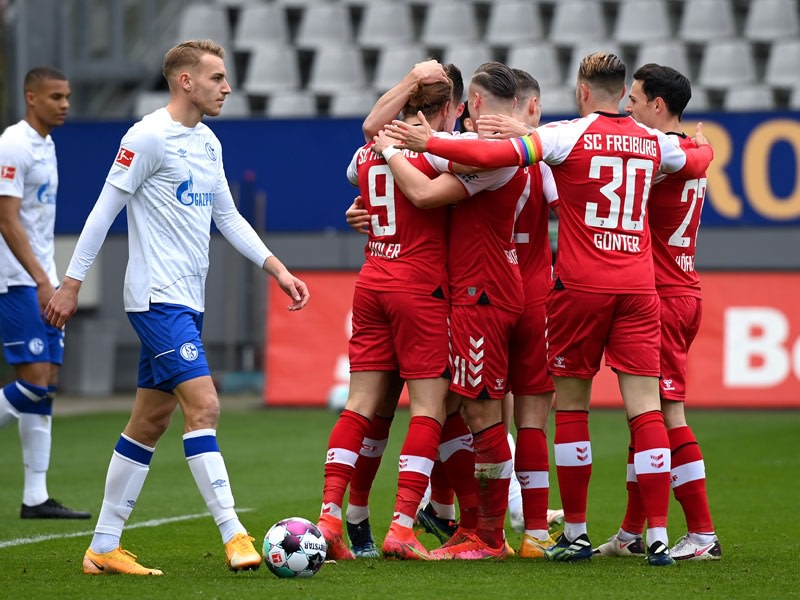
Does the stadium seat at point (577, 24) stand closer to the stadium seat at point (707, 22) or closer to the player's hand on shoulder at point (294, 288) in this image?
the stadium seat at point (707, 22)

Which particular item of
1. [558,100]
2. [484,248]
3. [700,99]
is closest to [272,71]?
[558,100]

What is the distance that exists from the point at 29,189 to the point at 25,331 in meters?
0.82

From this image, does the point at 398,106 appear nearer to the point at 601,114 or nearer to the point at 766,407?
the point at 601,114

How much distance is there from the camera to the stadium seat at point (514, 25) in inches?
813

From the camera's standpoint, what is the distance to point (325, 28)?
21078 millimetres

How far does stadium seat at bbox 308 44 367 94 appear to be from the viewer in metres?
20.5

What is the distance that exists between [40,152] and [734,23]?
1534 cm

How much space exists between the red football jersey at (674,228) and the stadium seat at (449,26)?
15.1m

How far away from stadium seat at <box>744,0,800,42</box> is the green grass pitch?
9266 mm

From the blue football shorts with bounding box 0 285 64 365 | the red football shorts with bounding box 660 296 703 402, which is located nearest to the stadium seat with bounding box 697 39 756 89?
the blue football shorts with bounding box 0 285 64 365

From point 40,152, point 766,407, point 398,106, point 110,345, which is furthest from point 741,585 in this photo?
point 110,345

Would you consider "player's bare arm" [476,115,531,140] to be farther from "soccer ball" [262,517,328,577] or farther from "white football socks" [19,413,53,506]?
"white football socks" [19,413,53,506]

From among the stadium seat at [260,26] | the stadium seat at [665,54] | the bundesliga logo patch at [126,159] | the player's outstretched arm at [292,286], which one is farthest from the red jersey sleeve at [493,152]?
the stadium seat at [260,26]

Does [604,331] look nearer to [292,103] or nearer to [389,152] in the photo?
[389,152]
